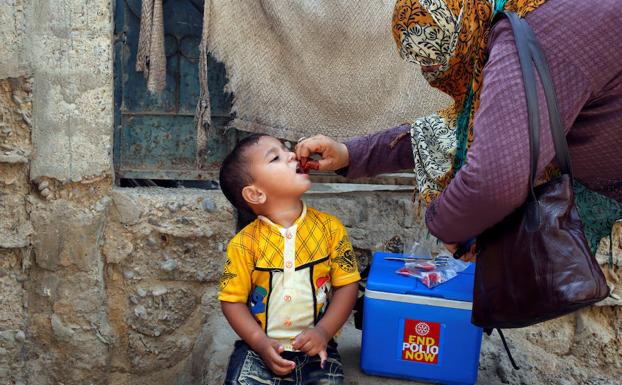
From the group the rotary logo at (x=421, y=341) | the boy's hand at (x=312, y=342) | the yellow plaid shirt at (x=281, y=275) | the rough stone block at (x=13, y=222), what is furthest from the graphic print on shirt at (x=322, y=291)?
the rough stone block at (x=13, y=222)

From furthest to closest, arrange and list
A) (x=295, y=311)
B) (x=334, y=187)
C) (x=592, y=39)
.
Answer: (x=334, y=187) < (x=295, y=311) < (x=592, y=39)

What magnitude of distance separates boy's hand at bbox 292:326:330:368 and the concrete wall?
424mm

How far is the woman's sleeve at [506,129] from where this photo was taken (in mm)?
1546

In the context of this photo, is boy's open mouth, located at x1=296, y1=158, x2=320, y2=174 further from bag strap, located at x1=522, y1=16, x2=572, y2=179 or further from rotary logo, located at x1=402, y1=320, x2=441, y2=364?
bag strap, located at x1=522, y1=16, x2=572, y2=179

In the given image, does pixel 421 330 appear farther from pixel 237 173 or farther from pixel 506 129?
pixel 506 129

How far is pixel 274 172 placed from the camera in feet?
7.27

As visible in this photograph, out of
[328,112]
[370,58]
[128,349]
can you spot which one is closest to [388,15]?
[370,58]

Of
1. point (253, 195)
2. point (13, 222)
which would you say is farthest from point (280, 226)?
point (13, 222)

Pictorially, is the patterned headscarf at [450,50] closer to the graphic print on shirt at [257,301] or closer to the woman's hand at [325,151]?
the woman's hand at [325,151]

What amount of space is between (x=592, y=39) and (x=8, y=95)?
2091 mm

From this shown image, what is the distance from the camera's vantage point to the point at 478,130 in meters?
1.59

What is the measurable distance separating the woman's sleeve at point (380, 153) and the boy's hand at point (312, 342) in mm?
572

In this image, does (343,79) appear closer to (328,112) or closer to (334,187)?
(328,112)

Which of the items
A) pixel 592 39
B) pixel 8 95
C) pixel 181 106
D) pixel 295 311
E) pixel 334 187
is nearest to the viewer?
pixel 592 39
